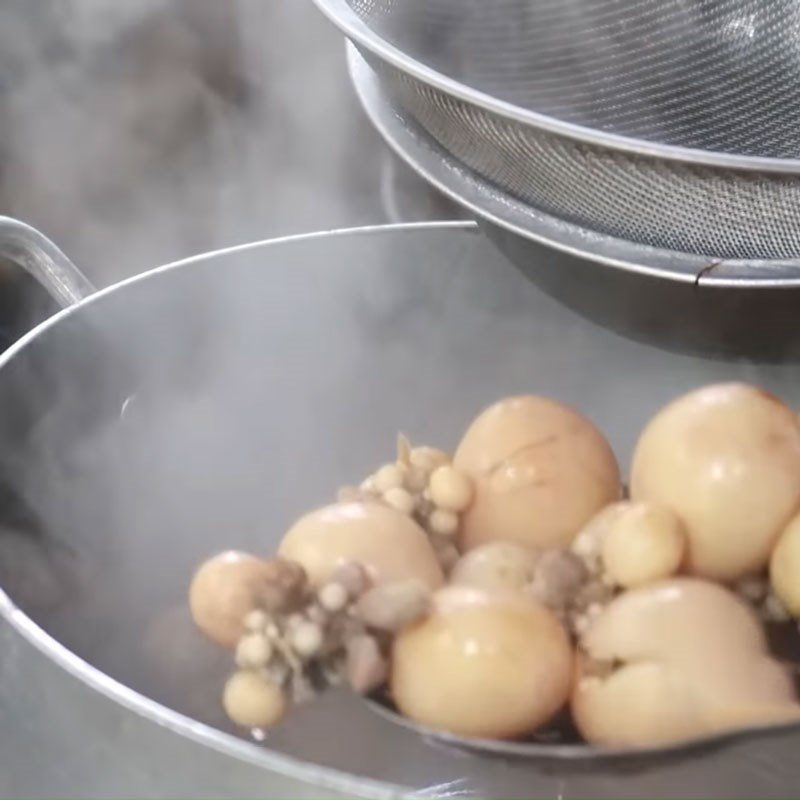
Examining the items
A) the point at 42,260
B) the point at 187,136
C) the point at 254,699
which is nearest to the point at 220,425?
the point at 42,260

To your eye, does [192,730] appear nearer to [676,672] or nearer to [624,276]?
[676,672]

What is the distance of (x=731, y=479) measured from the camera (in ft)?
1.19

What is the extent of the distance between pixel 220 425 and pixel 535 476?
0.20 metres

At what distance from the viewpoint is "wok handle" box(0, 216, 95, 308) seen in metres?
0.50

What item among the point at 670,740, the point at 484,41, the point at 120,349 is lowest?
the point at 670,740

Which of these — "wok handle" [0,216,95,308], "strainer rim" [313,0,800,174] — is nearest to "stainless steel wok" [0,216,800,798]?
"wok handle" [0,216,95,308]

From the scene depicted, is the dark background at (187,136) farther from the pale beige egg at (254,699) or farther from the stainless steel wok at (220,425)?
the pale beige egg at (254,699)

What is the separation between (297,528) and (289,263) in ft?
0.68

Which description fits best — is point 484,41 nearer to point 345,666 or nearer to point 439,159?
point 439,159

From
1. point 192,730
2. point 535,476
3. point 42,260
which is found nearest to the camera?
point 192,730

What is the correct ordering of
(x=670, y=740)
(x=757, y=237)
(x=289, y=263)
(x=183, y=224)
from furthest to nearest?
1. (x=183, y=224)
2. (x=289, y=263)
3. (x=757, y=237)
4. (x=670, y=740)

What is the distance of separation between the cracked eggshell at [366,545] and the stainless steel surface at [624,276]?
0.14m

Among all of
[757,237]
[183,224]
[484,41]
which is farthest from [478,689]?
[183,224]

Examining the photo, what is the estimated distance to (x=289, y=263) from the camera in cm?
56
